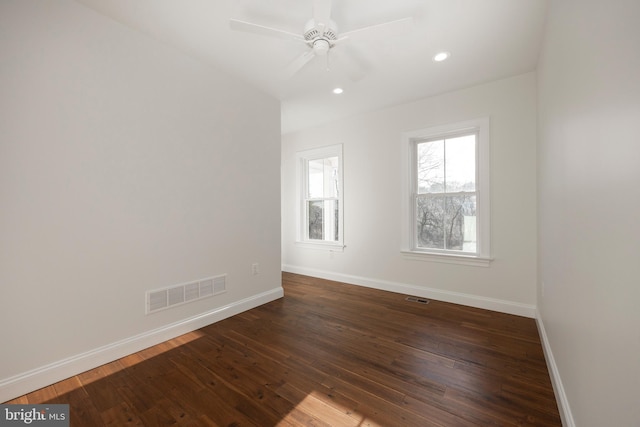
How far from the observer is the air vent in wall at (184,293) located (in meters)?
2.42

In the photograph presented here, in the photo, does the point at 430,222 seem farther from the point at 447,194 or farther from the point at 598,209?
the point at 598,209

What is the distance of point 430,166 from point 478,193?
72 cm

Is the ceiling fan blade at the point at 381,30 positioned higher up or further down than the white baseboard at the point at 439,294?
higher up

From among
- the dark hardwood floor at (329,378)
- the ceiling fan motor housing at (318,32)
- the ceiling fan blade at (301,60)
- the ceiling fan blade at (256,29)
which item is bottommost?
the dark hardwood floor at (329,378)

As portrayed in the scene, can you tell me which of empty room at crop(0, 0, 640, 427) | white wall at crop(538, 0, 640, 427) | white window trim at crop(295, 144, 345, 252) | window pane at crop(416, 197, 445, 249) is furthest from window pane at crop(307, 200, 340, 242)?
white wall at crop(538, 0, 640, 427)

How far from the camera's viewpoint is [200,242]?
2.78m

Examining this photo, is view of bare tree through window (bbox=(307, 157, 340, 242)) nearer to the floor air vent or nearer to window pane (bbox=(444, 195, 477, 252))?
the floor air vent

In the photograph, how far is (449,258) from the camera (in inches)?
136

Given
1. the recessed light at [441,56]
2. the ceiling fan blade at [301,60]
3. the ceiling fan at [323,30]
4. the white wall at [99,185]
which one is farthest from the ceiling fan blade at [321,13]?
the white wall at [99,185]

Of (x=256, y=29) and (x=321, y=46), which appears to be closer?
(x=256, y=29)

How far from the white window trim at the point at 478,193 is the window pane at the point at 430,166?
0.36 ft

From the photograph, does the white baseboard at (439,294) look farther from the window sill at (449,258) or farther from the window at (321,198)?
the window at (321,198)

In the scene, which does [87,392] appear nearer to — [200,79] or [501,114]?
[200,79]

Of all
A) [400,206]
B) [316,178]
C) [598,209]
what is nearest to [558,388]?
[598,209]
